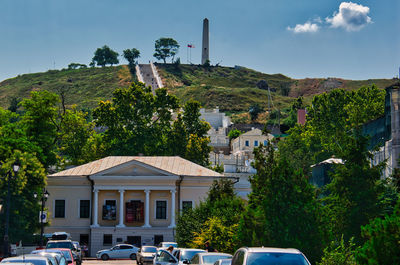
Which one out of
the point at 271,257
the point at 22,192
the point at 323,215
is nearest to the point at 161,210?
the point at 22,192

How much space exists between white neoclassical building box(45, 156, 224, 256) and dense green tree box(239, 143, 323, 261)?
32.4 m

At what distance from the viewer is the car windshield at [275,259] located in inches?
548

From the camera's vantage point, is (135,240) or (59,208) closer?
(135,240)

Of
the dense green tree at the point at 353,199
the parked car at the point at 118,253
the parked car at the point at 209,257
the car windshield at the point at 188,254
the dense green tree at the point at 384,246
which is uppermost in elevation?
the dense green tree at the point at 353,199

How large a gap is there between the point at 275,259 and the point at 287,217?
7078 millimetres

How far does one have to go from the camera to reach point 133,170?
181ft

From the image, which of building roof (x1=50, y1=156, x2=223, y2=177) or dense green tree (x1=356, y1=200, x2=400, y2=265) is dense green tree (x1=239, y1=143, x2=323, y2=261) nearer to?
dense green tree (x1=356, y1=200, x2=400, y2=265)

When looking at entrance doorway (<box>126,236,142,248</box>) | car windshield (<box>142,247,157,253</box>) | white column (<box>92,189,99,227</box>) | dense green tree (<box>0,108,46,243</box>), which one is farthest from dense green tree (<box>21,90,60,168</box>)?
car windshield (<box>142,247,157,253</box>)

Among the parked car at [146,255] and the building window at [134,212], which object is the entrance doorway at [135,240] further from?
the parked car at [146,255]

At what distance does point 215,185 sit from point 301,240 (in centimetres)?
1936

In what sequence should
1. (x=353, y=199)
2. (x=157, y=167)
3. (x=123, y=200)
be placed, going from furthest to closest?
(x=123, y=200) < (x=157, y=167) < (x=353, y=199)

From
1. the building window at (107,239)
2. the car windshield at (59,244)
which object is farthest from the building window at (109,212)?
the car windshield at (59,244)

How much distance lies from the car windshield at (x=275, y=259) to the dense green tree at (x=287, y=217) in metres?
6.44

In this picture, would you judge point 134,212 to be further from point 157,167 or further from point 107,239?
point 157,167
